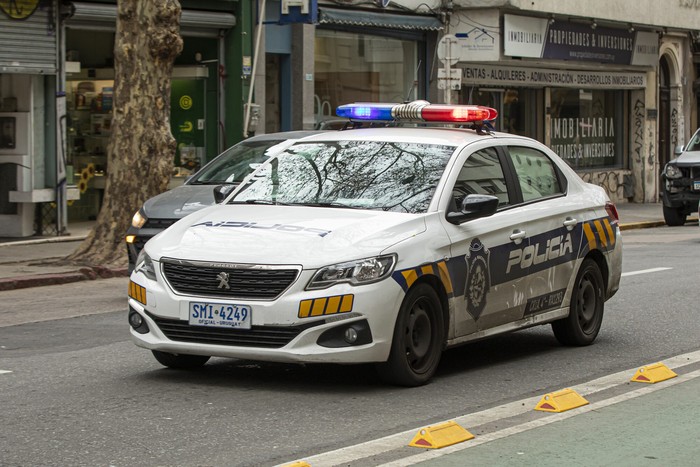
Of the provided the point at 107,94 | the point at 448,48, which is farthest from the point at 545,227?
the point at 107,94

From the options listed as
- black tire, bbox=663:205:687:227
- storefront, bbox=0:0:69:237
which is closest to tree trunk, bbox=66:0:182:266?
storefront, bbox=0:0:69:237

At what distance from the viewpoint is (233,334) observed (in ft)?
27.4

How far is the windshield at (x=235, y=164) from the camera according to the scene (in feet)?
50.2

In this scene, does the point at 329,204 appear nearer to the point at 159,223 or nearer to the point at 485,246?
the point at 485,246

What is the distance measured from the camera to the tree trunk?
1745cm

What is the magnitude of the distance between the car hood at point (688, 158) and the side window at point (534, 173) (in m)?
17.2

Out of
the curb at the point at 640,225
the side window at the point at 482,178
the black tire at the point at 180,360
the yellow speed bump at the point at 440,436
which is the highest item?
the side window at the point at 482,178

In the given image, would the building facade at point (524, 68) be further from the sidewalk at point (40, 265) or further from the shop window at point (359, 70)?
the sidewalk at point (40, 265)

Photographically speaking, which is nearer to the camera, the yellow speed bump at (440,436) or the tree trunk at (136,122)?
the yellow speed bump at (440,436)

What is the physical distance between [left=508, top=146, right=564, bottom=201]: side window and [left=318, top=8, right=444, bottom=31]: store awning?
15.3 metres

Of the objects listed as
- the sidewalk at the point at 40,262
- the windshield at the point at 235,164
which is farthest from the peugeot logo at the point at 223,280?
the sidewalk at the point at 40,262

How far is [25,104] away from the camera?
21.0 metres

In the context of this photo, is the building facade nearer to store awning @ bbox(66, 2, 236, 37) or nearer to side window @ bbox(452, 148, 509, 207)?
store awning @ bbox(66, 2, 236, 37)

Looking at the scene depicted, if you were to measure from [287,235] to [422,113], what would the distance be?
6.66ft
